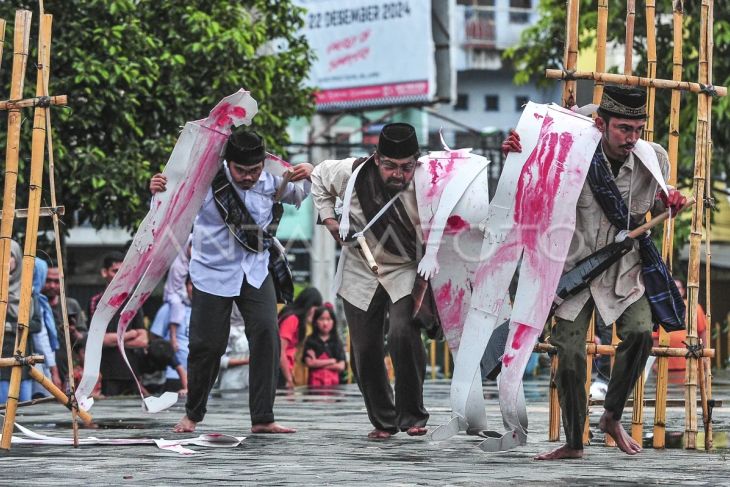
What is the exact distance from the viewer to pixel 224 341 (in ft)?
34.1

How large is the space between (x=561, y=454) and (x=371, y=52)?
28.8m

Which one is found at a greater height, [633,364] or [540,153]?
[540,153]

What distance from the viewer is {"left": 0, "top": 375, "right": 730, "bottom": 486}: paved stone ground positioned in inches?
274

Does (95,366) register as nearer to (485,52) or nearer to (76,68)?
(76,68)

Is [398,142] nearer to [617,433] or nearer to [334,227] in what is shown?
[334,227]

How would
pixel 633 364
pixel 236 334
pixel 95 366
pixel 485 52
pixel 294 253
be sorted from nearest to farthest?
pixel 633 364
pixel 95 366
pixel 236 334
pixel 294 253
pixel 485 52

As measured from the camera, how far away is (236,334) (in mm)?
17766

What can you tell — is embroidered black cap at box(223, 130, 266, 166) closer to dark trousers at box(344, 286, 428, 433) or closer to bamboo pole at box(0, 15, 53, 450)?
dark trousers at box(344, 286, 428, 433)

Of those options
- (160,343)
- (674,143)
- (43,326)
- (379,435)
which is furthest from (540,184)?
(160,343)

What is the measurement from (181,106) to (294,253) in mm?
19397

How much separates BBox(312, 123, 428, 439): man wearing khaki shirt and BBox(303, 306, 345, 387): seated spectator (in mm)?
8869

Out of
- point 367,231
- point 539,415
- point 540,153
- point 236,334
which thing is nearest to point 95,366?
point 367,231

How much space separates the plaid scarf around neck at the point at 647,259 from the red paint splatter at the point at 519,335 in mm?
614

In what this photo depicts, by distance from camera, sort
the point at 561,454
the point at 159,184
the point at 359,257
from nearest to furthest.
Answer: the point at 561,454 < the point at 359,257 < the point at 159,184
